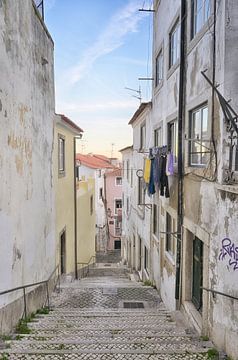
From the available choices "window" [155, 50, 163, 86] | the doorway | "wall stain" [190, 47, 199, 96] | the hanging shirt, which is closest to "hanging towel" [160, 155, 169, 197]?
the hanging shirt

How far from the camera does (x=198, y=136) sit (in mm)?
6836

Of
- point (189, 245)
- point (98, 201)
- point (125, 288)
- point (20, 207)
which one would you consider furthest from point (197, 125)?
point (98, 201)

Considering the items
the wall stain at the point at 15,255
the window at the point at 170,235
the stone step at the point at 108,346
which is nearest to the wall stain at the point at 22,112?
the wall stain at the point at 15,255

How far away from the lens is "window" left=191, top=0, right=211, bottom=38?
6.07 meters

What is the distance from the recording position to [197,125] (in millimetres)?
6945

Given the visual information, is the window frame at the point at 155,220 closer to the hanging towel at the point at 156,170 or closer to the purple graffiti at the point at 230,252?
the hanging towel at the point at 156,170

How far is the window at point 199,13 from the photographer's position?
6.07 metres

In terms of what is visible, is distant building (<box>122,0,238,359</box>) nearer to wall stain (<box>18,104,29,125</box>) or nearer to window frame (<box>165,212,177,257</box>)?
window frame (<box>165,212,177,257</box>)

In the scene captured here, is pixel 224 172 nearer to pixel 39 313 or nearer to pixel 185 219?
pixel 185 219

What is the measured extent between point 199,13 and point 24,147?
4611 millimetres

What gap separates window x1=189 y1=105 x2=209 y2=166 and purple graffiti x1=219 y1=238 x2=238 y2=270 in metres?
1.73

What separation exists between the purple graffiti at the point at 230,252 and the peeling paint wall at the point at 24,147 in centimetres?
372

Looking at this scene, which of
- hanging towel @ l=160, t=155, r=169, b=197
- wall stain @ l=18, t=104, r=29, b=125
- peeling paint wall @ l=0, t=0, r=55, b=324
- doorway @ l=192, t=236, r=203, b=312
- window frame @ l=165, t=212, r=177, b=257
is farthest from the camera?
window frame @ l=165, t=212, r=177, b=257

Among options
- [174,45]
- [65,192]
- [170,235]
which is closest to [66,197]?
[65,192]
